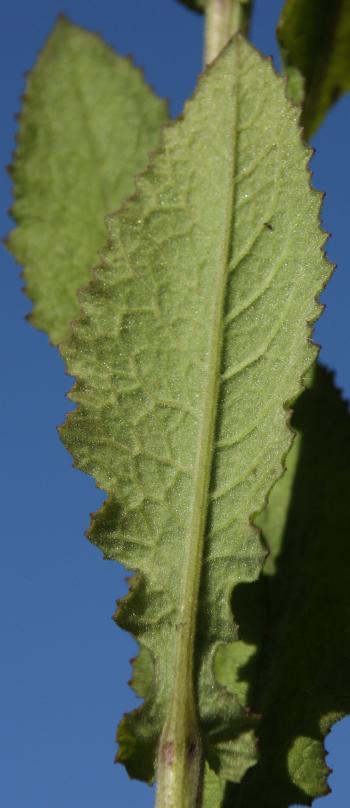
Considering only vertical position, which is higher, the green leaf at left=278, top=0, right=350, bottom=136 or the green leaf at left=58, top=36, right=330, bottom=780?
the green leaf at left=278, top=0, right=350, bottom=136

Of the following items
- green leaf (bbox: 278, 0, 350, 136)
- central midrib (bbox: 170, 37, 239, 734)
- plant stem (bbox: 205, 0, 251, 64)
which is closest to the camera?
central midrib (bbox: 170, 37, 239, 734)

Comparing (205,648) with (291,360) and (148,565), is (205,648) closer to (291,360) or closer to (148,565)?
(148,565)

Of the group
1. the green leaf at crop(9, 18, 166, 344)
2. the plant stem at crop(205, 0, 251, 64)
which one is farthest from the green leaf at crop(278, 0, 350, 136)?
the green leaf at crop(9, 18, 166, 344)

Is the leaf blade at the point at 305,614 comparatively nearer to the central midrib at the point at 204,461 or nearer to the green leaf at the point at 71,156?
the central midrib at the point at 204,461

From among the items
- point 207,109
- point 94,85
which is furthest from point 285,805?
point 94,85

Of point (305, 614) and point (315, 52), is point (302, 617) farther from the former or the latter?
point (315, 52)

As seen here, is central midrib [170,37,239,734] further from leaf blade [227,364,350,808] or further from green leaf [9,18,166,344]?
green leaf [9,18,166,344]
